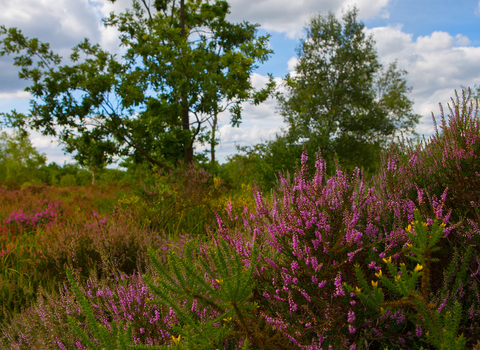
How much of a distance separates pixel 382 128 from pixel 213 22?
58.1 ft

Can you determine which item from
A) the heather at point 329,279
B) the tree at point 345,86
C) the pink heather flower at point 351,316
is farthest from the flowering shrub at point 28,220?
the tree at point 345,86

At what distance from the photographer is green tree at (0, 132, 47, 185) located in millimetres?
23641

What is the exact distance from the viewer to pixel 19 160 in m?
25.2

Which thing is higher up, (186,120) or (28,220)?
(186,120)

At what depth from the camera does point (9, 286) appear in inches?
142

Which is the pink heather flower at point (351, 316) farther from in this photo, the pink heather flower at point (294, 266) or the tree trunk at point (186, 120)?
the tree trunk at point (186, 120)

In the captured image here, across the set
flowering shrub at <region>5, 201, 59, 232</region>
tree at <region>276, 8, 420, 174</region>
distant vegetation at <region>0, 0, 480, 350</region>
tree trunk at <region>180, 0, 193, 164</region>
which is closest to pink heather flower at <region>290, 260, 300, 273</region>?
distant vegetation at <region>0, 0, 480, 350</region>

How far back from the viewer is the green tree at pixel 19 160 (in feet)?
77.6

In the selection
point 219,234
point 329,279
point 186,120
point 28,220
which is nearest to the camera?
point 329,279

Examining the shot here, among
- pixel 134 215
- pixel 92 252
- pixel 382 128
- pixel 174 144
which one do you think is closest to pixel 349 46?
pixel 382 128

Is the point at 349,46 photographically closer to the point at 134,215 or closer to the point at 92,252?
the point at 134,215

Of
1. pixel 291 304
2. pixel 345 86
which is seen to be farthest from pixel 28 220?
pixel 345 86

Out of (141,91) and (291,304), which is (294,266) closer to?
(291,304)

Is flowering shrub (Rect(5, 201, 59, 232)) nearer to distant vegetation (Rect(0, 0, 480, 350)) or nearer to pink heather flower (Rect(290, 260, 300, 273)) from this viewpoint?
distant vegetation (Rect(0, 0, 480, 350))
